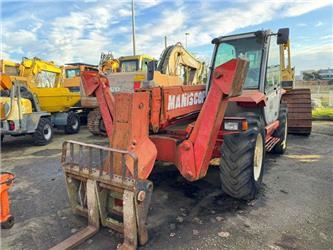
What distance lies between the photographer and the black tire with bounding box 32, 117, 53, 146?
26.7 feet

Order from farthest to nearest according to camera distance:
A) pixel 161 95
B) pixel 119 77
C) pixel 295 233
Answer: pixel 119 77 → pixel 161 95 → pixel 295 233

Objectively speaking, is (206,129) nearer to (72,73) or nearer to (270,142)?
(270,142)

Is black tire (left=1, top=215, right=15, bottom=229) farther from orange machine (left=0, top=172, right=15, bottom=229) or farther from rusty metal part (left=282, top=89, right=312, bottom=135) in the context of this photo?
rusty metal part (left=282, top=89, right=312, bottom=135)

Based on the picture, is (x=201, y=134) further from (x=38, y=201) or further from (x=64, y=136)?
(x=64, y=136)

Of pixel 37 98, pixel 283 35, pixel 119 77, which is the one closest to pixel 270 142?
pixel 283 35

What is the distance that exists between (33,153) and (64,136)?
2.78m

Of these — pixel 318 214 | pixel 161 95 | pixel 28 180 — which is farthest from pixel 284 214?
pixel 28 180

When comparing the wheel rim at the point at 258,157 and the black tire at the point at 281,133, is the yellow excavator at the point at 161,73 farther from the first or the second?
the wheel rim at the point at 258,157

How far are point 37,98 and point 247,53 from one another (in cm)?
698

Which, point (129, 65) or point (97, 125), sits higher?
point (129, 65)

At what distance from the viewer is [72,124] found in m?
10.5

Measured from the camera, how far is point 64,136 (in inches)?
397

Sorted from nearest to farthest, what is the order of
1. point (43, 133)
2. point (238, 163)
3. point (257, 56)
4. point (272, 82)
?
point (238, 163)
point (257, 56)
point (272, 82)
point (43, 133)

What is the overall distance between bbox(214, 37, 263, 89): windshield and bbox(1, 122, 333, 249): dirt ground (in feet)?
5.79
